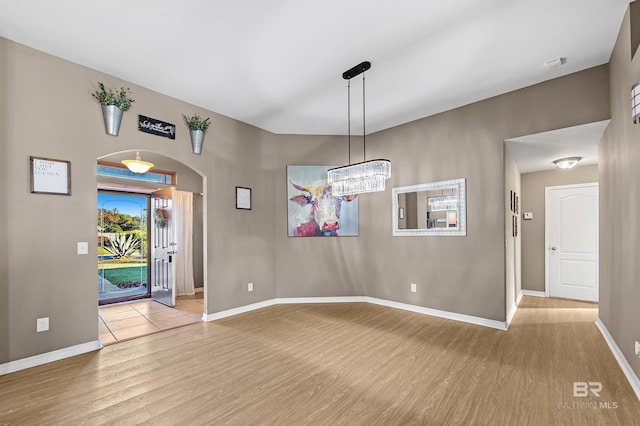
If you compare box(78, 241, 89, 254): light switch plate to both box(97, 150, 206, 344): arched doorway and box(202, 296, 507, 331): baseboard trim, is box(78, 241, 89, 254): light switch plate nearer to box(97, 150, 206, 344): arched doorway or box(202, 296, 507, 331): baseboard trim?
box(97, 150, 206, 344): arched doorway

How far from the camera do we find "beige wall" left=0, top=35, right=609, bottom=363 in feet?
9.29

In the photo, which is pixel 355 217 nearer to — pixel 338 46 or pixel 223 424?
pixel 338 46

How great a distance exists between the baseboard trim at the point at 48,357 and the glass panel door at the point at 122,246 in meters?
2.80

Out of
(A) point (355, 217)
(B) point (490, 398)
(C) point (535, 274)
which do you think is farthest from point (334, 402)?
(C) point (535, 274)

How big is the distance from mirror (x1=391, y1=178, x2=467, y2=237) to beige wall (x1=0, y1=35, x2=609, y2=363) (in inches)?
4.7

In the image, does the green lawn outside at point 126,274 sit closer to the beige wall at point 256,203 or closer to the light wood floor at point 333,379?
the beige wall at point 256,203

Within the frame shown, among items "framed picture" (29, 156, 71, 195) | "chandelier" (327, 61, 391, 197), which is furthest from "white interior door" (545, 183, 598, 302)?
"framed picture" (29, 156, 71, 195)

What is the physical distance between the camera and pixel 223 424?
1.99 m

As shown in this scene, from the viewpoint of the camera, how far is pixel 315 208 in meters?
5.30

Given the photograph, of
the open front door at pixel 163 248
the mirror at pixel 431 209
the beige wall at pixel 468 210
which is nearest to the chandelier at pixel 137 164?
the open front door at pixel 163 248

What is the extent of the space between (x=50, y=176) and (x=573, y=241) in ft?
25.6

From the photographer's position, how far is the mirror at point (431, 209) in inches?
167

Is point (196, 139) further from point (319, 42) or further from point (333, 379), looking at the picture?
point (333, 379)
